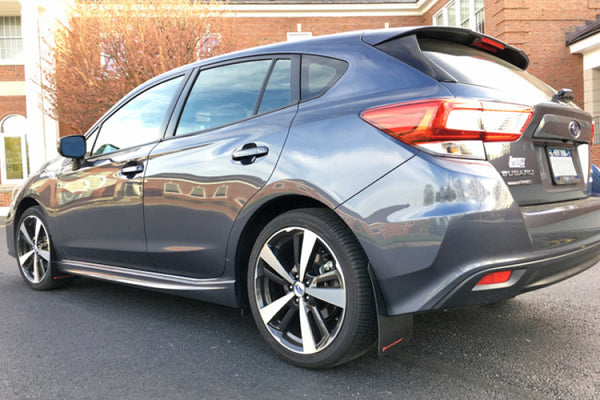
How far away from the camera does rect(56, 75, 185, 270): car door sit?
3.43 meters

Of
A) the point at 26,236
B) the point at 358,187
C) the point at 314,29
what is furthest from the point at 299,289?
the point at 314,29

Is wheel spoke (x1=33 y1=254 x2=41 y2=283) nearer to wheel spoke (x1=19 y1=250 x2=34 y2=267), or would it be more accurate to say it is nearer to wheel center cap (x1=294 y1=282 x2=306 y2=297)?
wheel spoke (x1=19 y1=250 x2=34 y2=267)

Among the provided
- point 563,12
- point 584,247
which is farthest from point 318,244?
point 563,12

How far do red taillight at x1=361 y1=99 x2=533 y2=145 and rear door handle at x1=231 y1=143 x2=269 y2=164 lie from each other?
661 mm

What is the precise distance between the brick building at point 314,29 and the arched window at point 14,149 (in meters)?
0.04

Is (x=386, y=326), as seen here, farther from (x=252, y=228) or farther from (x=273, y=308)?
(x=252, y=228)

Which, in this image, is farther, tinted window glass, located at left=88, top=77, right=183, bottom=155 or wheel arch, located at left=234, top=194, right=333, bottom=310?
tinted window glass, located at left=88, top=77, right=183, bottom=155

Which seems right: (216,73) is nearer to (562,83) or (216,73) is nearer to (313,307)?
(313,307)

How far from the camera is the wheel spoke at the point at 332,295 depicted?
2354 millimetres

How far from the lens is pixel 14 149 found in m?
21.6

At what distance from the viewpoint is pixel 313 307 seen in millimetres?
2510

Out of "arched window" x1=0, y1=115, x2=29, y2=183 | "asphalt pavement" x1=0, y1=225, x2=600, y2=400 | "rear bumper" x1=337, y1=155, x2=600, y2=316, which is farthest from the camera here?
"arched window" x1=0, y1=115, x2=29, y2=183

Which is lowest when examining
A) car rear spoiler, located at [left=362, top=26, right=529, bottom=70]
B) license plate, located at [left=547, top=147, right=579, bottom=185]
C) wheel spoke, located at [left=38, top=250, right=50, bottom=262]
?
wheel spoke, located at [left=38, top=250, right=50, bottom=262]

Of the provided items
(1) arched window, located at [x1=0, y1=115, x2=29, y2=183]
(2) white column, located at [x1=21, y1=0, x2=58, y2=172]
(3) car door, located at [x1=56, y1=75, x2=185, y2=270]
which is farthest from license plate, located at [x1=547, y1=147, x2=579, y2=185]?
(1) arched window, located at [x1=0, y1=115, x2=29, y2=183]
